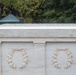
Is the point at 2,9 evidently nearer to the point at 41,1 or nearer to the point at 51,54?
the point at 41,1

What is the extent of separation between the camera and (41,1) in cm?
3212

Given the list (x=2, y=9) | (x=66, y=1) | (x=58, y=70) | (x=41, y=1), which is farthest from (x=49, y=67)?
(x=2, y=9)

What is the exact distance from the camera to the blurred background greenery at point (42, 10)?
2927cm

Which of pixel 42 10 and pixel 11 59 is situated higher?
pixel 42 10

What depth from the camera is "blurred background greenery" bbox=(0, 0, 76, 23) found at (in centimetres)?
2927

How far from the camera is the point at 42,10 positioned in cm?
3288

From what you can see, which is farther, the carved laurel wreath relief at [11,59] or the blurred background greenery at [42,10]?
the blurred background greenery at [42,10]

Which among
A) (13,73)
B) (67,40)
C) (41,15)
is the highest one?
(41,15)

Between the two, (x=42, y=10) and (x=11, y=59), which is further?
(x=42, y=10)

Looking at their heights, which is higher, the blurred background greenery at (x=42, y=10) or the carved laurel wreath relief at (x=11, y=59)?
the blurred background greenery at (x=42, y=10)

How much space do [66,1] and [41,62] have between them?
60.2 ft

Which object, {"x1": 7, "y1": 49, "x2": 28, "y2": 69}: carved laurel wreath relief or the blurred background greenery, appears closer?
{"x1": 7, "y1": 49, "x2": 28, "y2": 69}: carved laurel wreath relief

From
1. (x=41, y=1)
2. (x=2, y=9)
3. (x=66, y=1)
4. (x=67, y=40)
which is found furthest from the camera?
(x=2, y=9)

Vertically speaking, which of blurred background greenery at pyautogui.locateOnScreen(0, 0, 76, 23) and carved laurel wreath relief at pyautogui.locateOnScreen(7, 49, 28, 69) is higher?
blurred background greenery at pyautogui.locateOnScreen(0, 0, 76, 23)
